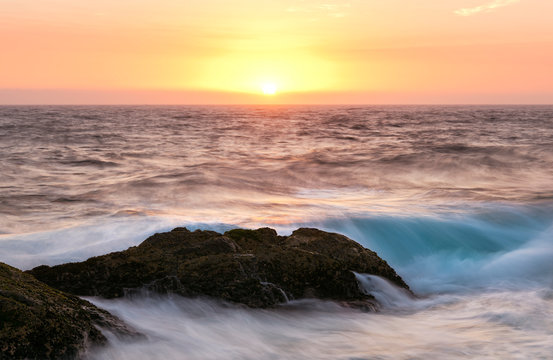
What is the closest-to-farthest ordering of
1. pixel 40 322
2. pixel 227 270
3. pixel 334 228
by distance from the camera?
pixel 40 322, pixel 227 270, pixel 334 228

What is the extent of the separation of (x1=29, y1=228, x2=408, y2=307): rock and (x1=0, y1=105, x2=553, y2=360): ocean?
136 mm

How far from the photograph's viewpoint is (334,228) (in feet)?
26.8

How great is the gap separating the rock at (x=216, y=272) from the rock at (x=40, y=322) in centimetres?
91

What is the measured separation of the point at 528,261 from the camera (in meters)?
7.18

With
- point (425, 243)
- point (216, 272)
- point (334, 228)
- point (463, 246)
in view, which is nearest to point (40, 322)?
point (216, 272)

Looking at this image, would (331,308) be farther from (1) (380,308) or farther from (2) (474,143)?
(2) (474,143)

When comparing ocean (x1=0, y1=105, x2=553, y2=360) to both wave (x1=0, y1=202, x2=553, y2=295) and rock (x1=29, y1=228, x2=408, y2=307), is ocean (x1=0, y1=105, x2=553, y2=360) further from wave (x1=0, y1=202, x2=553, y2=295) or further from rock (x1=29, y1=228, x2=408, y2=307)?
rock (x1=29, y1=228, x2=408, y2=307)

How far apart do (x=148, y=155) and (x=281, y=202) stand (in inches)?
432

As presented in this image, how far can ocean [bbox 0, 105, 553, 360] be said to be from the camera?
14.2ft

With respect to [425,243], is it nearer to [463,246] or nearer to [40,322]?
[463,246]

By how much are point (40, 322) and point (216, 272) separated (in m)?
1.79

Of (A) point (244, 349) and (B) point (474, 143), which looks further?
(B) point (474, 143)

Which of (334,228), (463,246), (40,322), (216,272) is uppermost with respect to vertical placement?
(40,322)

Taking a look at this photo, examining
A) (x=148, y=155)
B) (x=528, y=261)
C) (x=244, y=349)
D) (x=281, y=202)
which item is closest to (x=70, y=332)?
(x=244, y=349)
